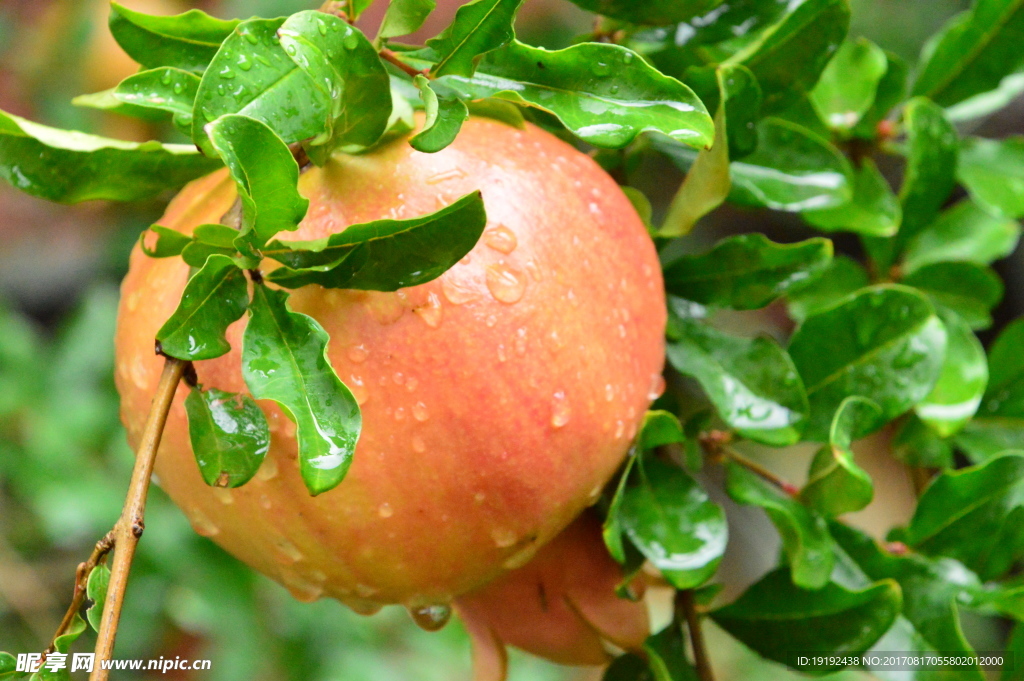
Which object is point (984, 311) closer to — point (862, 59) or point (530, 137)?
point (862, 59)

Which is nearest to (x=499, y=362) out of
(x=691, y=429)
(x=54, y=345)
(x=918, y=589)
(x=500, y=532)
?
(x=500, y=532)

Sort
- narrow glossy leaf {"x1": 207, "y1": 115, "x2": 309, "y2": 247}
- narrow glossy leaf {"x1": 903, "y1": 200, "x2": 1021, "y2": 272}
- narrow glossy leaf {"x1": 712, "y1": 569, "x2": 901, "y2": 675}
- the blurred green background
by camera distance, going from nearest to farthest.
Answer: narrow glossy leaf {"x1": 207, "y1": 115, "x2": 309, "y2": 247}, narrow glossy leaf {"x1": 712, "y1": 569, "x2": 901, "y2": 675}, narrow glossy leaf {"x1": 903, "y1": 200, "x2": 1021, "y2": 272}, the blurred green background

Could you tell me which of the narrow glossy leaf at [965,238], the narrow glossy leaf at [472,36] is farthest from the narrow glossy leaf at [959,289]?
the narrow glossy leaf at [472,36]

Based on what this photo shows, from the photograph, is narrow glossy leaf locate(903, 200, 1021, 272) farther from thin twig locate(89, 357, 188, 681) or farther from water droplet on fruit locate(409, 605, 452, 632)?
thin twig locate(89, 357, 188, 681)

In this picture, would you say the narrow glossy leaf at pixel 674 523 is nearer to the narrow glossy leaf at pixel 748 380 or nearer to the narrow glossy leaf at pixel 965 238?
the narrow glossy leaf at pixel 748 380

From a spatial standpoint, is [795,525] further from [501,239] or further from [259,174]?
[259,174]

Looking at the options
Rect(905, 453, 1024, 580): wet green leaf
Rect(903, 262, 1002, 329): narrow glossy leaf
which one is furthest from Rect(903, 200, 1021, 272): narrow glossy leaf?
Rect(905, 453, 1024, 580): wet green leaf

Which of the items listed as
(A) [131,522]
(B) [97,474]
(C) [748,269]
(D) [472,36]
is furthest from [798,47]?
(B) [97,474]
